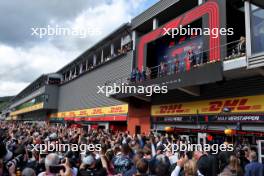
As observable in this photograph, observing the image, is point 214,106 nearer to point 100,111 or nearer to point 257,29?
point 257,29

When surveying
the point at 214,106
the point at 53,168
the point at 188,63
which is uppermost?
the point at 188,63

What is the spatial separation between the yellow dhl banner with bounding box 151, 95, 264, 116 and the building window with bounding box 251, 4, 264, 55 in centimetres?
249

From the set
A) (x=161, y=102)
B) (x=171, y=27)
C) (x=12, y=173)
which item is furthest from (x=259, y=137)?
(x=12, y=173)

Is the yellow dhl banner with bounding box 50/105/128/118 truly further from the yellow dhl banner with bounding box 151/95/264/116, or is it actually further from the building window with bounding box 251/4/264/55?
the building window with bounding box 251/4/264/55

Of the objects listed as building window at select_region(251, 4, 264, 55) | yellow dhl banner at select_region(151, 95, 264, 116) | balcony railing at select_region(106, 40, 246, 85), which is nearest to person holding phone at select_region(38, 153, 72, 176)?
building window at select_region(251, 4, 264, 55)

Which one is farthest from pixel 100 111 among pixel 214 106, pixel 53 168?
pixel 53 168

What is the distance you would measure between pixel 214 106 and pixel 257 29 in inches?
195

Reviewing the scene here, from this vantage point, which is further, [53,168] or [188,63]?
[188,63]

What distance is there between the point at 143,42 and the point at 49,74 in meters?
34.9

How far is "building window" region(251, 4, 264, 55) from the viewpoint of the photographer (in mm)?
9591

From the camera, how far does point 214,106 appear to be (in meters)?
13.7

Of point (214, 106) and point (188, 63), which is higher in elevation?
point (188, 63)

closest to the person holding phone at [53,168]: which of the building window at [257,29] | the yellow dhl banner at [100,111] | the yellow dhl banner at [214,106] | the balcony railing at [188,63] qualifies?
the building window at [257,29]

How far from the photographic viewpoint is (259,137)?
1152 cm
